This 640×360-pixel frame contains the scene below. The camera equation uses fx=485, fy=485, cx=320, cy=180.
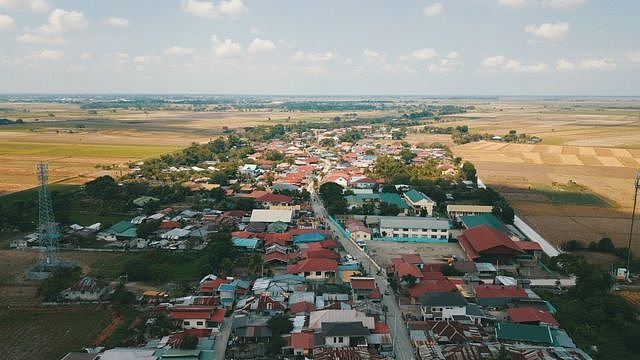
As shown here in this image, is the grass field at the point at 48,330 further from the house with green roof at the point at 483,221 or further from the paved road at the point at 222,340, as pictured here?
the house with green roof at the point at 483,221

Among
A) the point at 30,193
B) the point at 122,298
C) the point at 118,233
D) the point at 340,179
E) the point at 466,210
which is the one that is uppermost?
the point at 340,179

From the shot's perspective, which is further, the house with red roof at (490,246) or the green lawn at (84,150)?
the green lawn at (84,150)

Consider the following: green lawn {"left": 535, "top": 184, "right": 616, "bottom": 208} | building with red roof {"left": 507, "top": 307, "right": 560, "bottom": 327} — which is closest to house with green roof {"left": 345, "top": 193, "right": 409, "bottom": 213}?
green lawn {"left": 535, "top": 184, "right": 616, "bottom": 208}

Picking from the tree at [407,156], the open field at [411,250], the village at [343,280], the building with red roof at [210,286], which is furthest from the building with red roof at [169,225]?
the tree at [407,156]

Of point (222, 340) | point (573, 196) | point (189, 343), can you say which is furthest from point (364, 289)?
point (573, 196)

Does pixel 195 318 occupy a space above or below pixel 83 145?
below

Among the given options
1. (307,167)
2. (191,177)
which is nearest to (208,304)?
(191,177)

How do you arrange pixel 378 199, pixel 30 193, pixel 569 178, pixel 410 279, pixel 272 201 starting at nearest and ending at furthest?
pixel 410 279 < pixel 272 201 < pixel 378 199 < pixel 30 193 < pixel 569 178

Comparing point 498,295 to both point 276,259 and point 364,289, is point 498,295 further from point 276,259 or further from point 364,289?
point 276,259
